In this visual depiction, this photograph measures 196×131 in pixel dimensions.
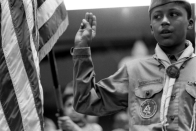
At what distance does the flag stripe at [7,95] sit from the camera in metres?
2.59

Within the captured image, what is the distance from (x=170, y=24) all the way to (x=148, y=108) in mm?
421

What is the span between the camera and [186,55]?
200 cm

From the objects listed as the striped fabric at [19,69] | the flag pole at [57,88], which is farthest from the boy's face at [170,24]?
the flag pole at [57,88]

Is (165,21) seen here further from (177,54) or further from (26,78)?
(26,78)

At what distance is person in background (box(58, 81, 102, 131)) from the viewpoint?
3.75m

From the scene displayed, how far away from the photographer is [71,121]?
375 centimetres

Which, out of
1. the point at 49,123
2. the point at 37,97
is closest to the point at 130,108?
the point at 37,97

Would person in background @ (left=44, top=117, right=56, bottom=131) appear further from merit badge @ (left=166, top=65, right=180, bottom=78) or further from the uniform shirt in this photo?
merit badge @ (left=166, top=65, right=180, bottom=78)

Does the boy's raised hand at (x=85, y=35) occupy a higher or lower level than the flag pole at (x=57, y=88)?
higher

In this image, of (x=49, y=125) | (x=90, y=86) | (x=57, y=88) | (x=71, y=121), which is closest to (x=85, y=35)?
(x=90, y=86)

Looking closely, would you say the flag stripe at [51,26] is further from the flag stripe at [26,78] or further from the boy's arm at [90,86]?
the boy's arm at [90,86]

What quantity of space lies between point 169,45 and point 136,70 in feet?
0.69

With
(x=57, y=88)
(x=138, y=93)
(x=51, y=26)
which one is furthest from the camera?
(x=57, y=88)

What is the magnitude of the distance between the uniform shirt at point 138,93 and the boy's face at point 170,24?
0.38ft
